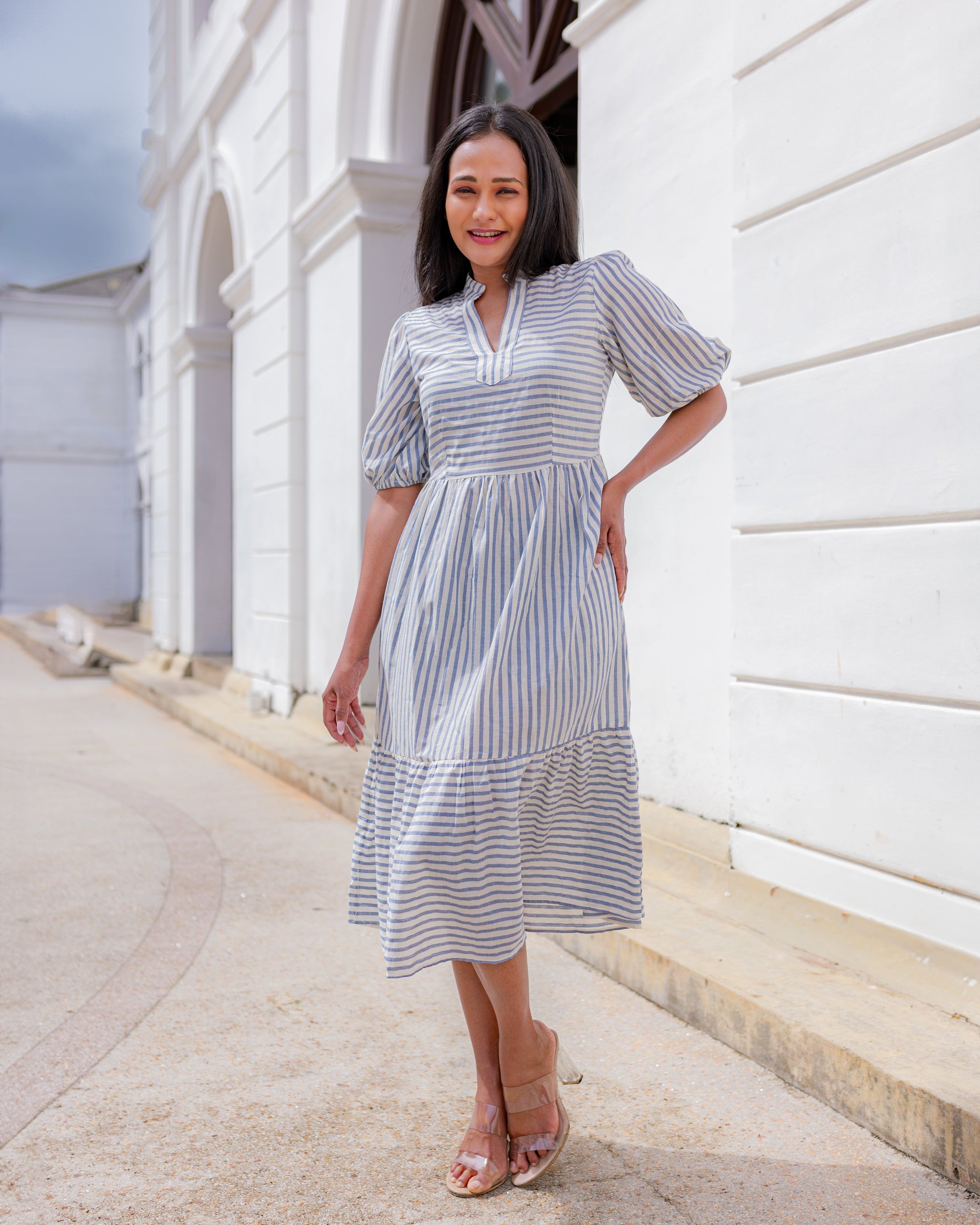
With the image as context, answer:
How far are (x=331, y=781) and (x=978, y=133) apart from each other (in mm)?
3930

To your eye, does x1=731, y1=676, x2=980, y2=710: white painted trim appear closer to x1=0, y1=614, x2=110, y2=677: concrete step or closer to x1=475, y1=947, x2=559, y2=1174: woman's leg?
x1=475, y1=947, x2=559, y2=1174: woman's leg

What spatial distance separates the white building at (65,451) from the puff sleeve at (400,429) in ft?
89.2

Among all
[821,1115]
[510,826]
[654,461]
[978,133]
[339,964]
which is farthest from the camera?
[339,964]

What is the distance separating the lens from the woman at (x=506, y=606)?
Result: 183 cm

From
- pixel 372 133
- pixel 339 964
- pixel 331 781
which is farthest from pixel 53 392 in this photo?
pixel 339 964

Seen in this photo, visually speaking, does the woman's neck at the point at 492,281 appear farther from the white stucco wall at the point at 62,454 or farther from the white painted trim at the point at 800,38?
the white stucco wall at the point at 62,454

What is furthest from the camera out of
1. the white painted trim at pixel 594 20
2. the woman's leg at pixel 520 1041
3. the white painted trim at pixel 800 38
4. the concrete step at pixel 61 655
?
the concrete step at pixel 61 655

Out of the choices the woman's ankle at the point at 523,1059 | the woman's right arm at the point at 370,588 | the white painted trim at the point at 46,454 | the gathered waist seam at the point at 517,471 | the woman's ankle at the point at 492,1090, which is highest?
the white painted trim at the point at 46,454

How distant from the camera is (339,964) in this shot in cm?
326

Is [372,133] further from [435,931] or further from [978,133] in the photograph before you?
[435,931]

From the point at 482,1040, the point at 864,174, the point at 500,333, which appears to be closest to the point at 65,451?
the point at 864,174

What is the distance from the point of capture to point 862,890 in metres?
2.73

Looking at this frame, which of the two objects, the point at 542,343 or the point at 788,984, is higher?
the point at 542,343

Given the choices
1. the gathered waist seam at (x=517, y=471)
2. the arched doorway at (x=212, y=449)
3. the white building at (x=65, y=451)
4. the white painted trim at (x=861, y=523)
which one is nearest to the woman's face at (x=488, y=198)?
the gathered waist seam at (x=517, y=471)
